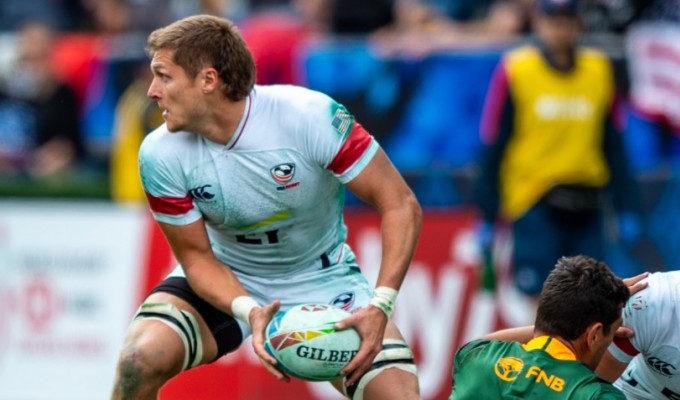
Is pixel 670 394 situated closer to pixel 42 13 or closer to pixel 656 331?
pixel 656 331

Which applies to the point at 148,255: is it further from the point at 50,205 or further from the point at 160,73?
the point at 160,73

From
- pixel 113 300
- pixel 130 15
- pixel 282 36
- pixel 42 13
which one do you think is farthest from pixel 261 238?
pixel 42 13

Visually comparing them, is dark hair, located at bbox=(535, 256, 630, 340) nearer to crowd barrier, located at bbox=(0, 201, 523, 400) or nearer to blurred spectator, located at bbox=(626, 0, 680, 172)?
crowd barrier, located at bbox=(0, 201, 523, 400)

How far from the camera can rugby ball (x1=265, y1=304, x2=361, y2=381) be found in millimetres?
6141

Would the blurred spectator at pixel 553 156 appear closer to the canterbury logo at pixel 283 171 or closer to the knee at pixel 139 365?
the canterbury logo at pixel 283 171

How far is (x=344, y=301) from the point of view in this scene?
697 centimetres

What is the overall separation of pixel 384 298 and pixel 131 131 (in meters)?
6.75

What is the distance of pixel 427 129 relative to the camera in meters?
12.1

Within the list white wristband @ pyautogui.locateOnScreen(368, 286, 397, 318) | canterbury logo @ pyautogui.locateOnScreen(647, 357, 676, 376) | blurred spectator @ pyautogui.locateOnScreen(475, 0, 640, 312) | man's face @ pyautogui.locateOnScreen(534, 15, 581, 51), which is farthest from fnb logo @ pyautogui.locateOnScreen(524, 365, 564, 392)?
man's face @ pyautogui.locateOnScreen(534, 15, 581, 51)

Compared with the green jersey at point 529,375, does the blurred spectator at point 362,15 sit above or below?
below

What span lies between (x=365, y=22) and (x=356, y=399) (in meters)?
6.56

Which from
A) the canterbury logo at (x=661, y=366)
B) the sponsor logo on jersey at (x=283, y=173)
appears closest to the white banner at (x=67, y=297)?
the sponsor logo on jersey at (x=283, y=173)

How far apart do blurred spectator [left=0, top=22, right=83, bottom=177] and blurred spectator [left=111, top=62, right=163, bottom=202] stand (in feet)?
1.88

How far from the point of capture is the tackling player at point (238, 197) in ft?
21.5
